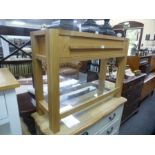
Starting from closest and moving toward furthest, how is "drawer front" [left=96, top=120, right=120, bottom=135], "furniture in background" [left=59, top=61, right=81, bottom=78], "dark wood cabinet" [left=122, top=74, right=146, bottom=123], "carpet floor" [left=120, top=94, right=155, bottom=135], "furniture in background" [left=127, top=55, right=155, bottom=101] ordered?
"drawer front" [left=96, top=120, right=120, bottom=135] < "dark wood cabinet" [left=122, top=74, right=146, bottom=123] < "carpet floor" [left=120, top=94, right=155, bottom=135] < "furniture in background" [left=59, top=61, right=81, bottom=78] < "furniture in background" [left=127, top=55, right=155, bottom=101]

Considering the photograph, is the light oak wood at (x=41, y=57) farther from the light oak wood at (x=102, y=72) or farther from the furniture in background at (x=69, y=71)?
the furniture in background at (x=69, y=71)

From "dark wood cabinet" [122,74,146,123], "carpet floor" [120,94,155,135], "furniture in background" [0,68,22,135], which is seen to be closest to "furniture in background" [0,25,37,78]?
"furniture in background" [0,68,22,135]

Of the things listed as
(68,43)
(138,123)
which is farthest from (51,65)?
(138,123)

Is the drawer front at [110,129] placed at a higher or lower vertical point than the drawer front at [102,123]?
lower

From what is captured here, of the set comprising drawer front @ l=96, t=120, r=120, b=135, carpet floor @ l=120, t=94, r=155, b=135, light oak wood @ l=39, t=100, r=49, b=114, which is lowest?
carpet floor @ l=120, t=94, r=155, b=135

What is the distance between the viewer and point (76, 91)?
1284 millimetres

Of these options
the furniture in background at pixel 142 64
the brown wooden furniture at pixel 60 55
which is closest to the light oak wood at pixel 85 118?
the brown wooden furniture at pixel 60 55

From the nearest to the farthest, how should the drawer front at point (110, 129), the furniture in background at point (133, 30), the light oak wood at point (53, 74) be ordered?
the light oak wood at point (53, 74)
the drawer front at point (110, 129)
the furniture in background at point (133, 30)

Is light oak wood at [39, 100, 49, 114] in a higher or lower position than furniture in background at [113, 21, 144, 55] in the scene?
lower

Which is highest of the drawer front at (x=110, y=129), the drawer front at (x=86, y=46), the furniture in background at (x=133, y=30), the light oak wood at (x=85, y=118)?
the furniture in background at (x=133, y=30)

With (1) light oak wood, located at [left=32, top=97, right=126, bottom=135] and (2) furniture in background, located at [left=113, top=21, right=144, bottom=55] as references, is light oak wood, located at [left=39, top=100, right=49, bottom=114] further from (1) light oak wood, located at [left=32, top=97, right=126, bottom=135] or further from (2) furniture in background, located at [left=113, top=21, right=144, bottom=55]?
(2) furniture in background, located at [left=113, top=21, right=144, bottom=55]

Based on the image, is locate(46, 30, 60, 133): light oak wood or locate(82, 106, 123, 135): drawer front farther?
locate(82, 106, 123, 135): drawer front

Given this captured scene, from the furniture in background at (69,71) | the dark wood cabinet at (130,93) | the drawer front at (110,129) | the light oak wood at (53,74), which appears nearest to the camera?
the light oak wood at (53,74)

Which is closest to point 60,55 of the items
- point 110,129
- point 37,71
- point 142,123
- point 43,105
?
point 37,71
